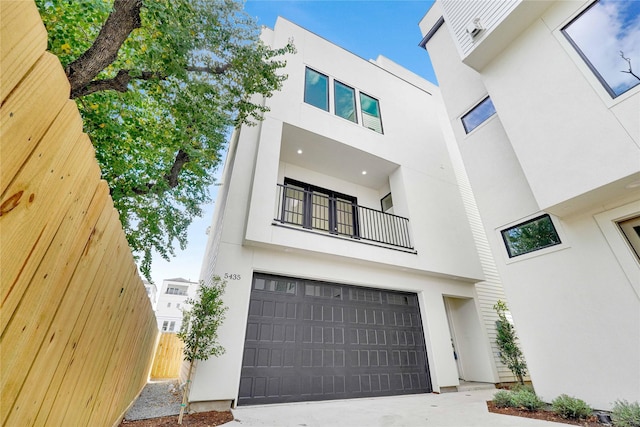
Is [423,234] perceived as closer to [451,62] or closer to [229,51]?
[451,62]

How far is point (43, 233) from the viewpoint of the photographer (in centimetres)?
90

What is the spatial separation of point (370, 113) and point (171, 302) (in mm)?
29127

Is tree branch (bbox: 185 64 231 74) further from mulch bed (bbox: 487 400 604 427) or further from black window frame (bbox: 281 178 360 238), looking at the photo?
mulch bed (bbox: 487 400 604 427)

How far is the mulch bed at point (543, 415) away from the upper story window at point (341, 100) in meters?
7.23

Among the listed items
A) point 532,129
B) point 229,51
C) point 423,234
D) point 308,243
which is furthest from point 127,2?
point 423,234

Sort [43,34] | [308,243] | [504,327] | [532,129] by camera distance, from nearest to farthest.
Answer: [43,34], [532,129], [308,243], [504,327]

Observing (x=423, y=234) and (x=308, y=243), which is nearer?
(x=308, y=243)

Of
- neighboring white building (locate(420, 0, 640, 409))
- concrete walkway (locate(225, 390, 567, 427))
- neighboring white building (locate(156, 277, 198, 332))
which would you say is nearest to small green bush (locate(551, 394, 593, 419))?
neighboring white building (locate(420, 0, 640, 409))

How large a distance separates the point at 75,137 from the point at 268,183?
4707 mm

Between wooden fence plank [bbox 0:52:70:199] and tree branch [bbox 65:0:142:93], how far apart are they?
3332mm

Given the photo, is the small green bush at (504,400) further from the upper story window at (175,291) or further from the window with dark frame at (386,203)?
the upper story window at (175,291)

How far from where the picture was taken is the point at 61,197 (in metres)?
0.98

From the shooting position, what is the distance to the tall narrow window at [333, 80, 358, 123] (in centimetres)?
813

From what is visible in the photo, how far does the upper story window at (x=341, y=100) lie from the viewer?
25.6 ft
